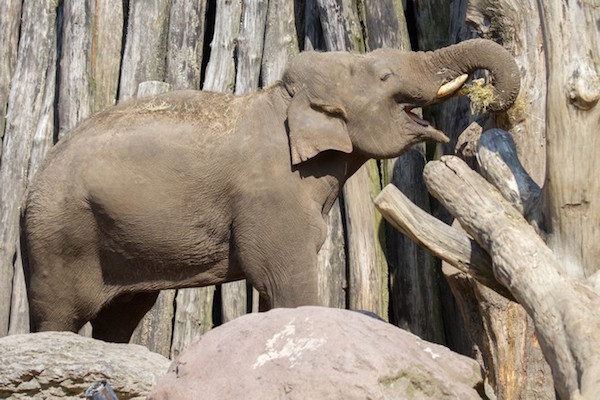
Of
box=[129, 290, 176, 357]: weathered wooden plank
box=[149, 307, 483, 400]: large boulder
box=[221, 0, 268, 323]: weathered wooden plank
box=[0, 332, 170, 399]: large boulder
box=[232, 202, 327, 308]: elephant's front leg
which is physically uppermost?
Result: box=[221, 0, 268, 323]: weathered wooden plank

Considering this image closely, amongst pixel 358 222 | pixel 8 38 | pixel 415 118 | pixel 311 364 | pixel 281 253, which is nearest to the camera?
pixel 311 364

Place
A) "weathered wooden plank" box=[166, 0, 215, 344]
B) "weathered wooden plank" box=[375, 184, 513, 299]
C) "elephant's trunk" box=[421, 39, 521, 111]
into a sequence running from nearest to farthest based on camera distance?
"weathered wooden plank" box=[375, 184, 513, 299]
"elephant's trunk" box=[421, 39, 521, 111]
"weathered wooden plank" box=[166, 0, 215, 344]

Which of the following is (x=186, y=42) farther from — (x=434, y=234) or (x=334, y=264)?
(x=434, y=234)

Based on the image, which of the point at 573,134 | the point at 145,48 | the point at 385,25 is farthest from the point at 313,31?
the point at 573,134

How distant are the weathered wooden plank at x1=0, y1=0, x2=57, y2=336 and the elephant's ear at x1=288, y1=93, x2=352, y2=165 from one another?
265 cm

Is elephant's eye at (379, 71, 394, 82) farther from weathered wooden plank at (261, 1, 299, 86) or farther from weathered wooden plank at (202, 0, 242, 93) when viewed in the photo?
weathered wooden plank at (202, 0, 242, 93)

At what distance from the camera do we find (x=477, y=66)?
604 centimetres

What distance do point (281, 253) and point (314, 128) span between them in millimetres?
624

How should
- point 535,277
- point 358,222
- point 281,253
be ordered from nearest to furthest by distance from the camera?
point 535,277
point 281,253
point 358,222

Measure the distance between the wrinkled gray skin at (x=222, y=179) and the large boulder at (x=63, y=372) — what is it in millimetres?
1127

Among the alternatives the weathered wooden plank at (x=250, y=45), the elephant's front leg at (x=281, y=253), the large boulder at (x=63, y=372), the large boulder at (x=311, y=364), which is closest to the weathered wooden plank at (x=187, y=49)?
the weathered wooden plank at (x=250, y=45)

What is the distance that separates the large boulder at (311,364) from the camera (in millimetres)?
3934

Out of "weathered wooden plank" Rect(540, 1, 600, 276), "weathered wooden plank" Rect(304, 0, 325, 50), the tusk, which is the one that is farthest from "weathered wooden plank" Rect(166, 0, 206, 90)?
"weathered wooden plank" Rect(540, 1, 600, 276)

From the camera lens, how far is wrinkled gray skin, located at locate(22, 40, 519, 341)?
605cm
